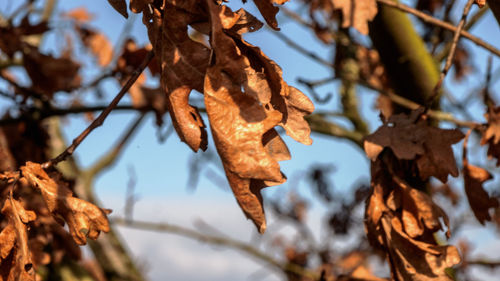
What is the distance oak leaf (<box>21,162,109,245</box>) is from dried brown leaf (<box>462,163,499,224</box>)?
35.3 inches

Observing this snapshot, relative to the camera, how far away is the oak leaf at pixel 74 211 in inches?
34.7

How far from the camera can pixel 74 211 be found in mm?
883

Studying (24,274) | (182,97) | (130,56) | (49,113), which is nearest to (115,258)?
(49,113)

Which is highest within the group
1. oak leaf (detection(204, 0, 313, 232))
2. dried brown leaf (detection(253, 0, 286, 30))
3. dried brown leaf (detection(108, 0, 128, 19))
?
dried brown leaf (detection(253, 0, 286, 30))

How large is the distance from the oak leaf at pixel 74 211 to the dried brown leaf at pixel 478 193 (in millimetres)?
896

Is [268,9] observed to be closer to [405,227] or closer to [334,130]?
[405,227]

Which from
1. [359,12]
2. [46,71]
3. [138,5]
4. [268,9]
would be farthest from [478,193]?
[46,71]

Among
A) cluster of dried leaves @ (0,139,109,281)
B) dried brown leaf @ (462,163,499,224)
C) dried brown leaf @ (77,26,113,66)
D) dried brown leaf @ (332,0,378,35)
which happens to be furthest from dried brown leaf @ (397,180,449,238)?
dried brown leaf @ (77,26,113,66)

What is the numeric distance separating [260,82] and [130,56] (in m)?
1.50

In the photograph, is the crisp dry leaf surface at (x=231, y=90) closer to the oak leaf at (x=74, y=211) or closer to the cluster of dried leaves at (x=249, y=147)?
the cluster of dried leaves at (x=249, y=147)

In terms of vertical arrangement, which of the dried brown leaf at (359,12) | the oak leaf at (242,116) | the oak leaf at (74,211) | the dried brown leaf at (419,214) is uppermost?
the dried brown leaf at (359,12)

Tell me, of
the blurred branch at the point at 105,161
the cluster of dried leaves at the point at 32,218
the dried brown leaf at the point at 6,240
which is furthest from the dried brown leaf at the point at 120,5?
the blurred branch at the point at 105,161

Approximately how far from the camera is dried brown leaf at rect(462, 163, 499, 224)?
124 centimetres

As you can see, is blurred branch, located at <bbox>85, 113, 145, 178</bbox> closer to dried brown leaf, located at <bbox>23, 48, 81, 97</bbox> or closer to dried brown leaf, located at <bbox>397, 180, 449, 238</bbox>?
dried brown leaf, located at <bbox>23, 48, 81, 97</bbox>
